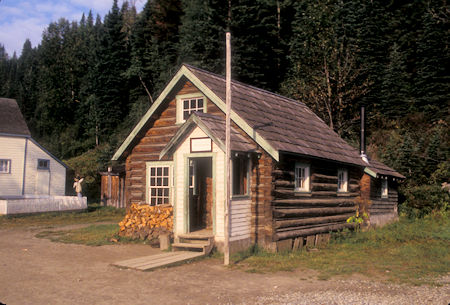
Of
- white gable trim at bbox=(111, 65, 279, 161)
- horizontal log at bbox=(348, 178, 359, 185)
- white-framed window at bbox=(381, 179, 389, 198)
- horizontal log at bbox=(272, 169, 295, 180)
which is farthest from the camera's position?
white-framed window at bbox=(381, 179, 389, 198)

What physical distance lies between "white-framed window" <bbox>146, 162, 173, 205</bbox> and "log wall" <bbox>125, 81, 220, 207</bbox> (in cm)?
26

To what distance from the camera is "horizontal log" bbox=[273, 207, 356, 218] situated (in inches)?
529

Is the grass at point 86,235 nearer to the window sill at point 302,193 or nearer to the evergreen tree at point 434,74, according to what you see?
the window sill at point 302,193

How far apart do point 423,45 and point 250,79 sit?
621 inches

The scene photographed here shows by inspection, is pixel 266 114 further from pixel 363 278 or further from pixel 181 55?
pixel 181 55

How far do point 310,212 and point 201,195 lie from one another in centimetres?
389

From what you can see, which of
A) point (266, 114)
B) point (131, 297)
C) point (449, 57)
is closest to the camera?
point (131, 297)

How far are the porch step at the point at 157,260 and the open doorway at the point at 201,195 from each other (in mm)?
2118

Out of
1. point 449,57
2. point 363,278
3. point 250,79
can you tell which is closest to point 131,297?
point 363,278

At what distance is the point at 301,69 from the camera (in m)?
34.8

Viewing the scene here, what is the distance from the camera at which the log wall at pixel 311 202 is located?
1353 cm

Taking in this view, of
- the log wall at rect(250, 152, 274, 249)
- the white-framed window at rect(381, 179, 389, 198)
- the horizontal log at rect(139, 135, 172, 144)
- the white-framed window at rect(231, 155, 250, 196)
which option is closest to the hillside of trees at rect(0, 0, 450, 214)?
the white-framed window at rect(381, 179, 389, 198)

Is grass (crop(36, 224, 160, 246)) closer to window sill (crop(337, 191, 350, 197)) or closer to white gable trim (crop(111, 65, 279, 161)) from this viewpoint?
white gable trim (crop(111, 65, 279, 161))

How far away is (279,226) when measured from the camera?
13.3m
